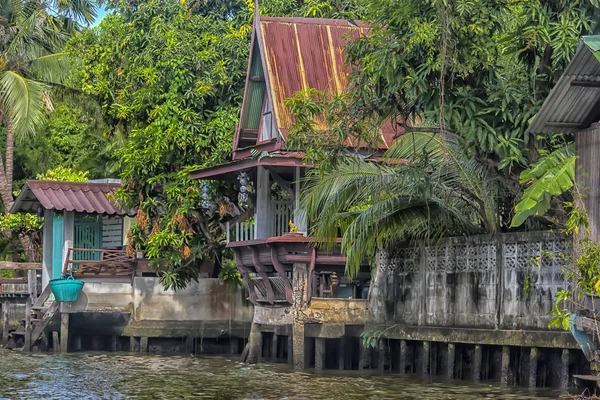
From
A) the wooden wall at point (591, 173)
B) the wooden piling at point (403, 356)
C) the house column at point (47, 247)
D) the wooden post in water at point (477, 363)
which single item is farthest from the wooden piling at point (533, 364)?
the house column at point (47, 247)

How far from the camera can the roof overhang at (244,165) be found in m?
25.5

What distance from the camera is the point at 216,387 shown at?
69.2ft

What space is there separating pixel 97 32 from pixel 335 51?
33.7 feet

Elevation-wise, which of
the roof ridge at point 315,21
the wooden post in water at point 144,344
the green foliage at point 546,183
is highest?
the roof ridge at point 315,21

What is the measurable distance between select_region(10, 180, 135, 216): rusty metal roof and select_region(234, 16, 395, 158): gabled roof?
22.6 ft

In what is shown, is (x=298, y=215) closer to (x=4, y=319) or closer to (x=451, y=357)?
(x=451, y=357)

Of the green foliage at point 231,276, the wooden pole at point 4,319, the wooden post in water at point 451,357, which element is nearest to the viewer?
the wooden post in water at point 451,357

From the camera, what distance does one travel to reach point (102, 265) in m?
32.5

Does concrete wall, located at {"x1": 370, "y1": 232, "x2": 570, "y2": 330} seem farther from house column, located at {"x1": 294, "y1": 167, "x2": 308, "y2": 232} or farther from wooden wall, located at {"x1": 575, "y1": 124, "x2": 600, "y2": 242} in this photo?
house column, located at {"x1": 294, "y1": 167, "x2": 308, "y2": 232}

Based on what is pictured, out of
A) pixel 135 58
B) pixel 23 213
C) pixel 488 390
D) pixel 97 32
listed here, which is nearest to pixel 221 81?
pixel 135 58

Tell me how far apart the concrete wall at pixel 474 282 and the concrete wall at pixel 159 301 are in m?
8.71

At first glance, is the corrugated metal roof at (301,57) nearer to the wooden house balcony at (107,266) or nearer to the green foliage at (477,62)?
the green foliage at (477,62)

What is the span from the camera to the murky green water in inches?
760

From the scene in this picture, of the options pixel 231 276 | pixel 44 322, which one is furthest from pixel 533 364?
pixel 44 322
